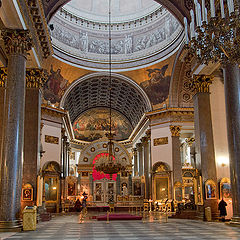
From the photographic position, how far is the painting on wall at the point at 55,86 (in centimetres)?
2292

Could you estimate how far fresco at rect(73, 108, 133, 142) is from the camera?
3558cm

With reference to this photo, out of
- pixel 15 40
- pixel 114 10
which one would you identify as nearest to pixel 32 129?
pixel 15 40

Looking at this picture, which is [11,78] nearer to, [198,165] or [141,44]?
[198,165]

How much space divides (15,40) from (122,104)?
71.9 feet

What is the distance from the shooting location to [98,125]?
36.9 meters

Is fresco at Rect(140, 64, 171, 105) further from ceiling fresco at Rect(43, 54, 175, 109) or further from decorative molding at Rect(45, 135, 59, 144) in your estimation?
decorative molding at Rect(45, 135, 59, 144)

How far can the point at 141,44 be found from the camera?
2508 cm

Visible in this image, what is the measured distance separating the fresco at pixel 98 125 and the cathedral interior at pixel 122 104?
13 centimetres

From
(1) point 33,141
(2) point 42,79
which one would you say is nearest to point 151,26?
(2) point 42,79

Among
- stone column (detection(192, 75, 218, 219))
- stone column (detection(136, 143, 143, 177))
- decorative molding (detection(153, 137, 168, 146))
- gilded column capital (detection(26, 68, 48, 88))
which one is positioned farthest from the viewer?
stone column (detection(136, 143, 143, 177))

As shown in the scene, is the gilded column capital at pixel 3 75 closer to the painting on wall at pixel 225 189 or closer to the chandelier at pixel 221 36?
the chandelier at pixel 221 36

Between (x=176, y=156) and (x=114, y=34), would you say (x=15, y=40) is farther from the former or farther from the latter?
(x=114, y=34)

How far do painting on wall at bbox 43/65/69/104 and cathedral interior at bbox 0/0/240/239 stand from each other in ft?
0.25

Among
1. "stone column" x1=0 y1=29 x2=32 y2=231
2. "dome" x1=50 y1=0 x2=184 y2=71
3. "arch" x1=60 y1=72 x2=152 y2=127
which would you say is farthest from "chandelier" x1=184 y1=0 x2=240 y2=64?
"arch" x1=60 y1=72 x2=152 y2=127
